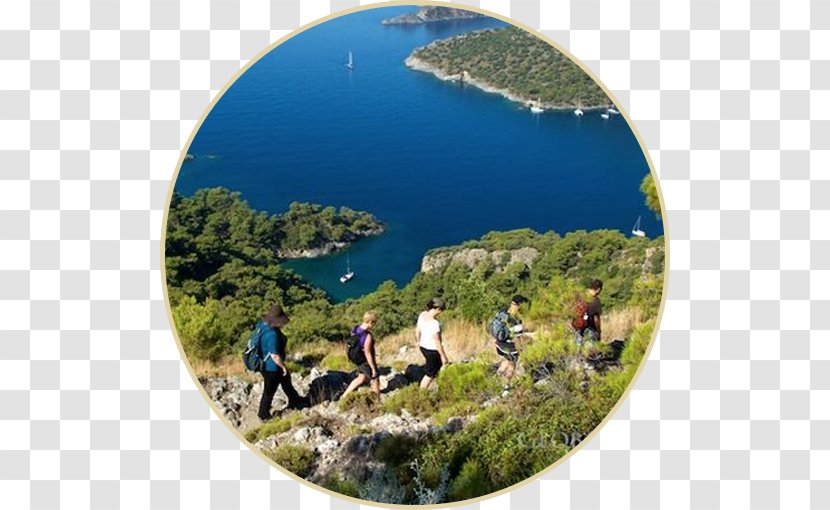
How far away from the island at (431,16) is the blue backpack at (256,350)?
2288 mm

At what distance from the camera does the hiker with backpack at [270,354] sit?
17.0 feet

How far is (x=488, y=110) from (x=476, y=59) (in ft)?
1.27

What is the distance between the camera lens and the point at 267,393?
207 inches

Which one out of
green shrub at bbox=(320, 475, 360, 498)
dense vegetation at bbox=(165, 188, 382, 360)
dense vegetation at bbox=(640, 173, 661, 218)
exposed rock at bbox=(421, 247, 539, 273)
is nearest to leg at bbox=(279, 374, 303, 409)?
dense vegetation at bbox=(165, 188, 382, 360)

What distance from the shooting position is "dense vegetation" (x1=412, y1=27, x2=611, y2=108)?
18.3ft

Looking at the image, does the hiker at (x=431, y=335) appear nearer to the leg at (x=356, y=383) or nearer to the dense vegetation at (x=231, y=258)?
the leg at (x=356, y=383)

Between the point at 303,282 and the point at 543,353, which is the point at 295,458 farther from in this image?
the point at 543,353

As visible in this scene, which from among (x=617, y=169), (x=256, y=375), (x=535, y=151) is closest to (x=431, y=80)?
(x=535, y=151)

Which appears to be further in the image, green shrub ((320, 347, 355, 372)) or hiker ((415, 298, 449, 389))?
green shrub ((320, 347, 355, 372))

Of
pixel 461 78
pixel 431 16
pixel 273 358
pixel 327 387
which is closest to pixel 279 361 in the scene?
pixel 273 358

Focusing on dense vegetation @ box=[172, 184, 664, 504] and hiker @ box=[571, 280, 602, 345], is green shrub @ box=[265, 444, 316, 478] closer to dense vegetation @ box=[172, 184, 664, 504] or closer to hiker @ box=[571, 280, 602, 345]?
dense vegetation @ box=[172, 184, 664, 504]

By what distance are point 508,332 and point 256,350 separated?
1671 millimetres

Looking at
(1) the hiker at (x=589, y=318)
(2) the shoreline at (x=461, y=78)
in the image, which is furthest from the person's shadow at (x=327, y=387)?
(2) the shoreline at (x=461, y=78)

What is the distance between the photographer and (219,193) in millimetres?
5391
